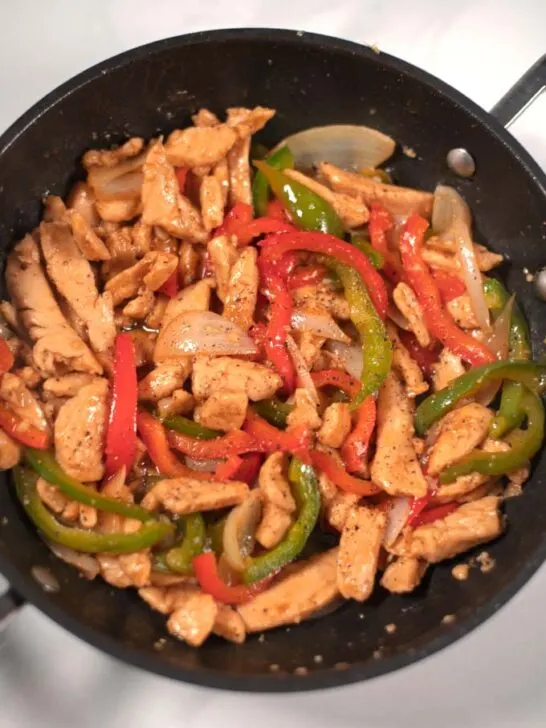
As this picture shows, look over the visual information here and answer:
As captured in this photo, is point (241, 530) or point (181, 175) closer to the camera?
point (241, 530)

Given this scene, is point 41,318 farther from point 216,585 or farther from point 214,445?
point 216,585

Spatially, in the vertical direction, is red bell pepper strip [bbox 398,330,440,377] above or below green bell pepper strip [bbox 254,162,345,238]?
below

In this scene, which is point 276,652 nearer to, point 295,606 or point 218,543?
point 295,606

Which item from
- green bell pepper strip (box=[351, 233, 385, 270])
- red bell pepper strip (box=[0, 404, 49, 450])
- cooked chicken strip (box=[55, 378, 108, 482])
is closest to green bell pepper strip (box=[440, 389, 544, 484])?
green bell pepper strip (box=[351, 233, 385, 270])

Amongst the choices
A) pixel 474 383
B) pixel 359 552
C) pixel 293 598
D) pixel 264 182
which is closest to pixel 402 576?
pixel 359 552

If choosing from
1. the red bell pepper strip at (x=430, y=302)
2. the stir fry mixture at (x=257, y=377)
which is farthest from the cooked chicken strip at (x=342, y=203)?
the red bell pepper strip at (x=430, y=302)

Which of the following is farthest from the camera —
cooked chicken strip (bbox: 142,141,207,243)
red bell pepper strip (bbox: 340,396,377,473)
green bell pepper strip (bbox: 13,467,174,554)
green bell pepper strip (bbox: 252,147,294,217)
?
green bell pepper strip (bbox: 252,147,294,217)

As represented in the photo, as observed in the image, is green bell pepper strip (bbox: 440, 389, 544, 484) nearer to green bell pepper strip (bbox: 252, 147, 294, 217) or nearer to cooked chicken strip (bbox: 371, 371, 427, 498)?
cooked chicken strip (bbox: 371, 371, 427, 498)

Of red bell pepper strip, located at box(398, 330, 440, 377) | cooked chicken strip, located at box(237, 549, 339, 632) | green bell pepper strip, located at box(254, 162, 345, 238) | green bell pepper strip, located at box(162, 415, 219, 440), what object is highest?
green bell pepper strip, located at box(254, 162, 345, 238)
